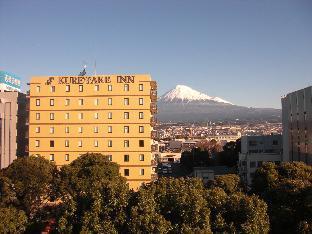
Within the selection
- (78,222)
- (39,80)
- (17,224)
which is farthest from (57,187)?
(39,80)

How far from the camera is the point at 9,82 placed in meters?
57.6

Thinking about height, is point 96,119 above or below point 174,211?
above

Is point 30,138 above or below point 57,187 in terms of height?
above

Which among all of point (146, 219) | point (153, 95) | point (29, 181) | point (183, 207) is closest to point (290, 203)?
point (183, 207)

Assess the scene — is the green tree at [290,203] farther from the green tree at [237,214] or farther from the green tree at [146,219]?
the green tree at [146,219]

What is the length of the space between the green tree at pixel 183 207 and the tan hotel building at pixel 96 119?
67.7ft

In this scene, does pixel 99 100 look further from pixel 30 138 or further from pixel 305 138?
pixel 305 138

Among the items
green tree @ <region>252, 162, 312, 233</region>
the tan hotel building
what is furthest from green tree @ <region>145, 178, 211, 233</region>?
the tan hotel building

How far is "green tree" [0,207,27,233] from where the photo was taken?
26.6 meters

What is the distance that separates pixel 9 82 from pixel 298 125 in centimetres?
3772

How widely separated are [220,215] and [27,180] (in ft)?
60.0

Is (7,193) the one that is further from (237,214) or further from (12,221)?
(237,214)

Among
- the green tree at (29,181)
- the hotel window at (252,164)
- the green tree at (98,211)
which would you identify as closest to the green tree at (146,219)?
the green tree at (98,211)

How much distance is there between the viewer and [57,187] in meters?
36.1
